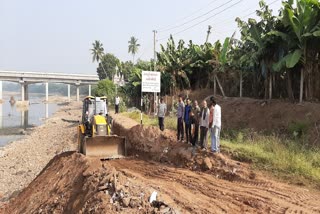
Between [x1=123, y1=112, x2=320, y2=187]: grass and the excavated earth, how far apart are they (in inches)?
18.1

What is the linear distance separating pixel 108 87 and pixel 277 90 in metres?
35.4

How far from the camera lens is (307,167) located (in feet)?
30.7

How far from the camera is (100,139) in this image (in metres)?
13.1

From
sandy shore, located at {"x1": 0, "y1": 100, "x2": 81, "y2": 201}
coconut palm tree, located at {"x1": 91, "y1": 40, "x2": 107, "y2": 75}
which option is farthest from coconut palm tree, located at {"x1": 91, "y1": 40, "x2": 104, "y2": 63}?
sandy shore, located at {"x1": 0, "y1": 100, "x2": 81, "y2": 201}

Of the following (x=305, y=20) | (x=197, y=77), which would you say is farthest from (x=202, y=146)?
(x=197, y=77)

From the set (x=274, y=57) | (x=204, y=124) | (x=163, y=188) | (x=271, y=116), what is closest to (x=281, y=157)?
(x=204, y=124)

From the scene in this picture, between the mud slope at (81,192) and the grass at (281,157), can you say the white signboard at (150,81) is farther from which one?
the grass at (281,157)

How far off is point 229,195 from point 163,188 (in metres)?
1.49

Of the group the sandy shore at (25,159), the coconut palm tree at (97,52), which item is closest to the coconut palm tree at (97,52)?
the coconut palm tree at (97,52)

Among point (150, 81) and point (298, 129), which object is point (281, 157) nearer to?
point (298, 129)

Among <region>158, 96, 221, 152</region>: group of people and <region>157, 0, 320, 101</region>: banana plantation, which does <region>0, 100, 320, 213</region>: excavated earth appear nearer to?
<region>158, 96, 221, 152</region>: group of people

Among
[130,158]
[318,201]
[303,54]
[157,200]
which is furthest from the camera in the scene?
[303,54]

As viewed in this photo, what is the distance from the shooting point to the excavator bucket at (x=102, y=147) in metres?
13.0

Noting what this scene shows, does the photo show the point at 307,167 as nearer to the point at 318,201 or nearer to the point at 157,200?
the point at 318,201
